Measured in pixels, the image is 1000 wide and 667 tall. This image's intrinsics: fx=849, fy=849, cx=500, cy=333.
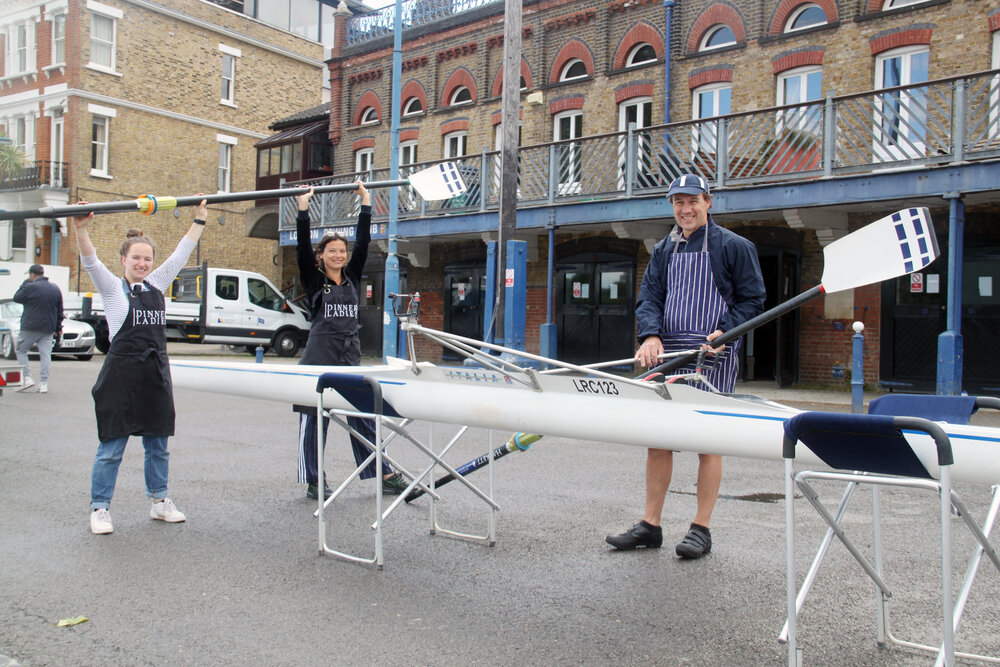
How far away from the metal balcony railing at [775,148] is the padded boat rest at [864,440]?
10.6 metres

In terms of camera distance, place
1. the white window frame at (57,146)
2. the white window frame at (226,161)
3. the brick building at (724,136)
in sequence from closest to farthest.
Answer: the brick building at (724,136), the white window frame at (57,146), the white window frame at (226,161)

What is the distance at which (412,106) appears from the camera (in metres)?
23.2

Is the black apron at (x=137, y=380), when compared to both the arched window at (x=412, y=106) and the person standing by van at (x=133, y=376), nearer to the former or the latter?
the person standing by van at (x=133, y=376)

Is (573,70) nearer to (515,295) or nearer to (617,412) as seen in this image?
(515,295)

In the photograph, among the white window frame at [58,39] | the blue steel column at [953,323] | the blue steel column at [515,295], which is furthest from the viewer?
the white window frame at [58,39]

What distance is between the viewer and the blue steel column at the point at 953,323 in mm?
11562

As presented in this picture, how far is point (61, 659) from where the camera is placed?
123 inches

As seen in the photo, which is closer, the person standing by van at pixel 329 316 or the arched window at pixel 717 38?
the person standing by van at pixel 329 316

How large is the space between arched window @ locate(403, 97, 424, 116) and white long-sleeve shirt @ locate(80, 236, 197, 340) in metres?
18.7

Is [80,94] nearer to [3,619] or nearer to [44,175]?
[44,175]

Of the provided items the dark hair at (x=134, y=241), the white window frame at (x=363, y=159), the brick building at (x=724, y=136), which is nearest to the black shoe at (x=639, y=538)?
the dark hair at (x=134, y=241)

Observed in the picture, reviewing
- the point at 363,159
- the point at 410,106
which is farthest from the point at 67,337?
the point at 410,106

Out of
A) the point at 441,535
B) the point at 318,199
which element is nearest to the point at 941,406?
the point at 441,535

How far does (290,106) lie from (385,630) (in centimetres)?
3471
